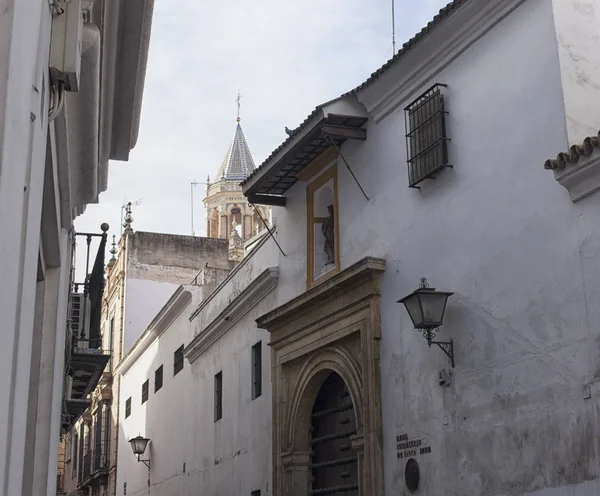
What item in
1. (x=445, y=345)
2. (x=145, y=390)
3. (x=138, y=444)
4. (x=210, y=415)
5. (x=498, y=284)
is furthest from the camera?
(x=145, y=390)

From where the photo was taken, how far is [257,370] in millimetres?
16109

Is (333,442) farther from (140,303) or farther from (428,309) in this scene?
(140,303)

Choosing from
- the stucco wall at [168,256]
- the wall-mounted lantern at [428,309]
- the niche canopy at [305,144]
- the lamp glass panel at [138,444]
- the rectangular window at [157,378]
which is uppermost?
the stucco wall at [168,256]

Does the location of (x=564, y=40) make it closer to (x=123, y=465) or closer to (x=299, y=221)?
(x=299, y=221)

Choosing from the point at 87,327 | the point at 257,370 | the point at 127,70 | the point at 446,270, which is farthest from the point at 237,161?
the point at 127,70

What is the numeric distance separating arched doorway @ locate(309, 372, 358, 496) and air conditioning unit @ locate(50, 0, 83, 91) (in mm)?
8091

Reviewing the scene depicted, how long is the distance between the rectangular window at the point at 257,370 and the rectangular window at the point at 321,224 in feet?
8.63

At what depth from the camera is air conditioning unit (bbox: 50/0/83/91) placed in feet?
17.0

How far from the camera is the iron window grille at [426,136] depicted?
35.6ft

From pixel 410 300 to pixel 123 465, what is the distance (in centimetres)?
1985

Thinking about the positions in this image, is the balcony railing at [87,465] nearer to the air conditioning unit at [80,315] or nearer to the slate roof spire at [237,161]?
the air conditioning unit at [80,315]

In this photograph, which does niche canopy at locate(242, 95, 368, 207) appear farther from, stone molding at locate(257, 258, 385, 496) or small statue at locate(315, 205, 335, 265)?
stone molding at locate(257, 258, 385, 496)

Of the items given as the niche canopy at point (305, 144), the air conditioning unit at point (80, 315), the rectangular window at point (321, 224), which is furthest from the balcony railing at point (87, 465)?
the rectangular window at point (321, 224)

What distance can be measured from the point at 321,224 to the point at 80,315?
395 cm
